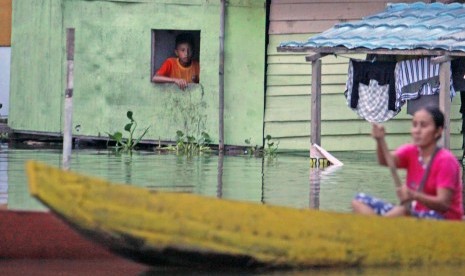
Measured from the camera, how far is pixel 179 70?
22.0 metres

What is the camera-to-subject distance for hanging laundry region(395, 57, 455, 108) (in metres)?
18.0

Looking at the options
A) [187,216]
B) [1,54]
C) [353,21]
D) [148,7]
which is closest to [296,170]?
[353,21]

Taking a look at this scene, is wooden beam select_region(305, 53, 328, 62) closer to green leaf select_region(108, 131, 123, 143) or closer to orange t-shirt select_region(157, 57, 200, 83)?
orange t-shirt select_region(157, 57, 200, 83)

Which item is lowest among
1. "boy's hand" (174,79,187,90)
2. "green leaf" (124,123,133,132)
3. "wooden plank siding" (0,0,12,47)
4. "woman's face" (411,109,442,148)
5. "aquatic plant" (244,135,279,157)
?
"aquatic plant" (244,135,279,157)

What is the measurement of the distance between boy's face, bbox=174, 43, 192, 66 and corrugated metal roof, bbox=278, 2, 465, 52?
10.9ft

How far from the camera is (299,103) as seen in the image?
2123 centimetres

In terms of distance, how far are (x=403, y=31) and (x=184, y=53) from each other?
16.2 feet

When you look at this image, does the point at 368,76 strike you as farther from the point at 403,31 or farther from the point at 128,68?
the point at 128,68

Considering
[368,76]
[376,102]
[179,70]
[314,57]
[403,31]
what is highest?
[403,31]

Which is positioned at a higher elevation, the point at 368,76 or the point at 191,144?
the point at 368,76

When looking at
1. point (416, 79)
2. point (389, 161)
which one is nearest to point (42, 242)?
point (389, 161)

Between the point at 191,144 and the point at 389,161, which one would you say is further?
the point at 191,144

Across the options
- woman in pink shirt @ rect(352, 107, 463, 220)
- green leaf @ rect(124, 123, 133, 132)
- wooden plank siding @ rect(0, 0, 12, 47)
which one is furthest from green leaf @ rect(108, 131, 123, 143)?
woman in pink shirt @ rect(352, 107, 463, 220)

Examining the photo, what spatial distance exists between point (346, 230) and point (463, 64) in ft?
28.1
